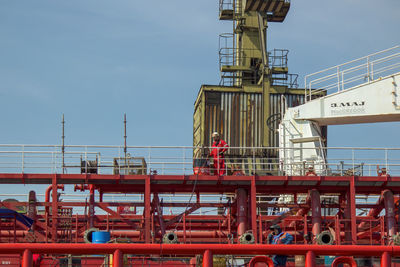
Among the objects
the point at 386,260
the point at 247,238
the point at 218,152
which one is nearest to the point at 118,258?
the point at 386,260

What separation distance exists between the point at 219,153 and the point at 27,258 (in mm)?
21244

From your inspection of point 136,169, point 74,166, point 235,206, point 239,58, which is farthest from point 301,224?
point 239,58

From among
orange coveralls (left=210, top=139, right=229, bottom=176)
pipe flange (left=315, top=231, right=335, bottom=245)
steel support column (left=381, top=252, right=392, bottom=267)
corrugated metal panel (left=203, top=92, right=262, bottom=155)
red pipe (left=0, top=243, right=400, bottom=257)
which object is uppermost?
corrugated metal panel (left=203, top=92, right=262, bottom=155)

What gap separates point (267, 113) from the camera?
45.0 m

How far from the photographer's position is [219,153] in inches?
1214

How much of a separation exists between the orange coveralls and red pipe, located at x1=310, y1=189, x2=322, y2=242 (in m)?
4.42

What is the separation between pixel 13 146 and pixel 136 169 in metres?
5.66

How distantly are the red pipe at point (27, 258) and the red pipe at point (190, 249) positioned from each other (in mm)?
47

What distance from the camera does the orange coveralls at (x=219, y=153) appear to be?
3011 centimetres

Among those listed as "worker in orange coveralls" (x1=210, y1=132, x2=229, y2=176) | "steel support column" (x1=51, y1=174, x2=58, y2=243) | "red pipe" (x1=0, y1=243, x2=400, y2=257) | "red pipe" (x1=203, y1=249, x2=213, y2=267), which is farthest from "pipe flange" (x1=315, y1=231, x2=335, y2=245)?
"red pipe" (x1=203, y1=249, x2=213, y2=267)

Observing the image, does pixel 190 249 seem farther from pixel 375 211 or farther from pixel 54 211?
pixel 375 211

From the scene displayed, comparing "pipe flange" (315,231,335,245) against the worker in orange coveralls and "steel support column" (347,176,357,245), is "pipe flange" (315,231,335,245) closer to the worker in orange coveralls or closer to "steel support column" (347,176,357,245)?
"steel support column" (347,176,357,245)

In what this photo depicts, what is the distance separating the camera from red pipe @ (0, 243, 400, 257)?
9891 mm

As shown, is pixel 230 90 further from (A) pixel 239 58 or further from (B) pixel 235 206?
(B) pixel 235 206
